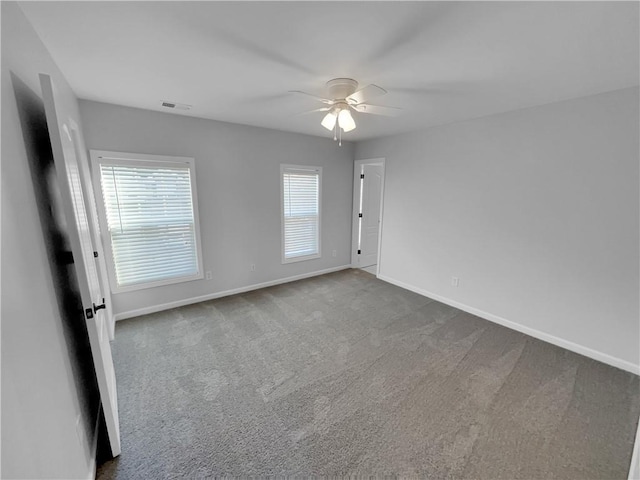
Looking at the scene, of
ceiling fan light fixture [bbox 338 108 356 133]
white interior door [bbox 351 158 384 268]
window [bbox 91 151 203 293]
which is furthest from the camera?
white interior door [bbox 351 158 384 268]

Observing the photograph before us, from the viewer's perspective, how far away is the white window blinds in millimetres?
2832

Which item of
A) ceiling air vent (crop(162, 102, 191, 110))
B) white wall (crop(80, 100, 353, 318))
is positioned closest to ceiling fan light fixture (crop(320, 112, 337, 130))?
ceiling air vent (crop(162, 102, 191, 110))

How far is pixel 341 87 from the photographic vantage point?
6.47ft

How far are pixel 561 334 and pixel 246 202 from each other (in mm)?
3954

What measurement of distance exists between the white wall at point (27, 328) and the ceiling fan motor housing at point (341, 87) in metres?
1.68

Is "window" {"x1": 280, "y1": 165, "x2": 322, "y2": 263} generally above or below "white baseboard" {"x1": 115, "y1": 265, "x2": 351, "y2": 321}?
above

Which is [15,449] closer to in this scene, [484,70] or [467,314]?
[484,70]

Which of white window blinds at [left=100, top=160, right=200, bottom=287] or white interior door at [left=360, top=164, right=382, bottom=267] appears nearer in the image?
white window blinds at [left=100, top=160, right=200, bottom=287]

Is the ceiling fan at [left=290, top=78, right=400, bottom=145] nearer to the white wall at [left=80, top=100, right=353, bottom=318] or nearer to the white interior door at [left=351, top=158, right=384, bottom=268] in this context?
the white wall at [left=80, top=100, right=353, bottom=318]

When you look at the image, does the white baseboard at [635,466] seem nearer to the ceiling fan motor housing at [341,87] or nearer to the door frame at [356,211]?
the ceiling fan motor housing at [341,87]

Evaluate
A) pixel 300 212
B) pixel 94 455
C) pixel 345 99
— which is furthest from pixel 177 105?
pixel 94 455

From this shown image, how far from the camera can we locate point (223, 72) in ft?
6.25

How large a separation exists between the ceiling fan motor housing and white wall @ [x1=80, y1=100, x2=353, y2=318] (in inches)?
74.5

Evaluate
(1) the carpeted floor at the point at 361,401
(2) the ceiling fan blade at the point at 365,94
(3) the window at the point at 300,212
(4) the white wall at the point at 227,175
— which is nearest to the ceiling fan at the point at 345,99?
(2) the ceiling fan blade at the point at 365,94
